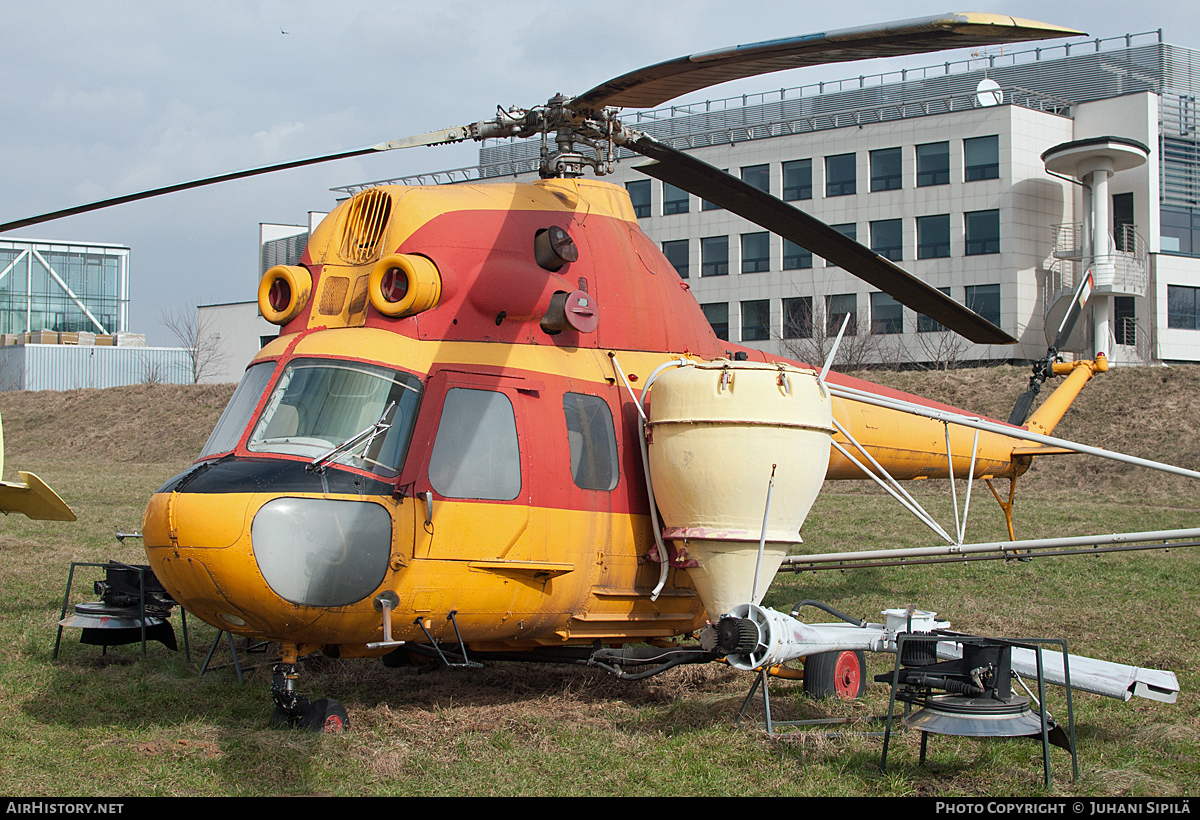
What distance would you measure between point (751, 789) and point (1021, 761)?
6.06ft

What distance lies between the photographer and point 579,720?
7.83 metres

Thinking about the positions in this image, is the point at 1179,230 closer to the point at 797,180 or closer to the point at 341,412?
the point at 797,180

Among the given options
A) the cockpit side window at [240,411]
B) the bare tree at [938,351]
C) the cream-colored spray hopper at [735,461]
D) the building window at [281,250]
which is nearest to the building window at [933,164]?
the bare tree at [938,351]

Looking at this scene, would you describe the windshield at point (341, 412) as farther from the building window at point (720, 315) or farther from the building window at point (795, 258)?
the building window at point (720, 315)

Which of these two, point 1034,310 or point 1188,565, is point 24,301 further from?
point 1188,565

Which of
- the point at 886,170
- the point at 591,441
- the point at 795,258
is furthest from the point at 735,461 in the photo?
the point at 795,258

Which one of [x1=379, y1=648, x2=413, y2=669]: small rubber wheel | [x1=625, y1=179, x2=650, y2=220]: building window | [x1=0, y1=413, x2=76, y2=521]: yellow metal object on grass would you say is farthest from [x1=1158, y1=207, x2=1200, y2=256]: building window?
[x1=0, y1=413, x2=76, y2=521]: yellow metal object on grass

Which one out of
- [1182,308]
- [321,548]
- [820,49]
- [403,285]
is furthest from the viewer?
[1182,308]

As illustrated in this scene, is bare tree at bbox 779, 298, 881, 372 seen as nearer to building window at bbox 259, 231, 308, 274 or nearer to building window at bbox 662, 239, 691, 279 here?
building window at bbox 662, 239, 691, 279

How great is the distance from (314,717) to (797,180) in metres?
40.3

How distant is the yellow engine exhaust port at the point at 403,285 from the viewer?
24.4 ft

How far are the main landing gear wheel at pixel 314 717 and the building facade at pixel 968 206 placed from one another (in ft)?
114
